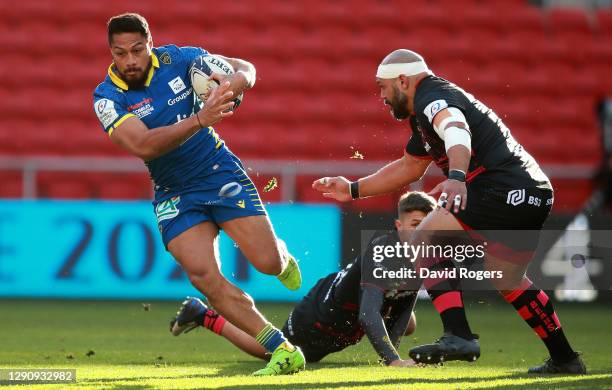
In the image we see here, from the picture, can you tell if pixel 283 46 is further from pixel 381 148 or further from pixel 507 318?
pixel 507 318

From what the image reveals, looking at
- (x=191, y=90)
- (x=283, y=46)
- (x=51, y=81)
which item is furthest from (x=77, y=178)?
(x=191, y=90)

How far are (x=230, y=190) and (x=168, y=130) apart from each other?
1.98 feet

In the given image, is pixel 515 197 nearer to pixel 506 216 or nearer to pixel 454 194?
pixel 506 216

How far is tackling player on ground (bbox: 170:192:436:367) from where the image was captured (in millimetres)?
6340

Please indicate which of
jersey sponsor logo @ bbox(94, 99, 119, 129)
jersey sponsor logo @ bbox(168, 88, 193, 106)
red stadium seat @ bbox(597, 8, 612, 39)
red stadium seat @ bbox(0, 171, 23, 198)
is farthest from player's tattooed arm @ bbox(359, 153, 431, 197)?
red stadium seat @ bbox(597, 8, 612, 39)

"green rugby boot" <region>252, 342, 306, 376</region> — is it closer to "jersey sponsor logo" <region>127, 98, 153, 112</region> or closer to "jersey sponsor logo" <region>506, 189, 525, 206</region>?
"jersey sponsor logo" <region>506, 189, 525, 206</region>

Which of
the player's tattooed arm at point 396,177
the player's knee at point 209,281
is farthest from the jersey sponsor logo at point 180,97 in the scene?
the player's tattooed arm at point 396,177

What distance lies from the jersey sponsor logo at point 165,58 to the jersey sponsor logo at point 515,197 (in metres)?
2.02

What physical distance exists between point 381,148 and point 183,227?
792 centimetres

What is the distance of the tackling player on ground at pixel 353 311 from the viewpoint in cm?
634

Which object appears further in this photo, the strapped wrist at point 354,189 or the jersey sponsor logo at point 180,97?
the strapped wrist at point 354,189

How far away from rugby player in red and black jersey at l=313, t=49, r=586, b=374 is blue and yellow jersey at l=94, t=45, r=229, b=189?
1.09 metres

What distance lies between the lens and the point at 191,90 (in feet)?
21.4

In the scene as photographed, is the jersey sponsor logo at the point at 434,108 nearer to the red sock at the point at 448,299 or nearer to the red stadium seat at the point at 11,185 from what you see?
the red sock at the point at 448,299
